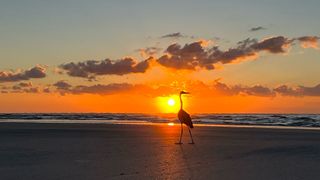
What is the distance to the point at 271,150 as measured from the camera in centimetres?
1783

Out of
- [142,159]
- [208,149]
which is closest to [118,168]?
[142,159]

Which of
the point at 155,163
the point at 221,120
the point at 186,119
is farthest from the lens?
the point at 221,120

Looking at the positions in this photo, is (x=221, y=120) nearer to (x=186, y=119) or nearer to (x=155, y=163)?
(x=186, y=119)

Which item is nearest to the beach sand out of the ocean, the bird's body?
the bird's body

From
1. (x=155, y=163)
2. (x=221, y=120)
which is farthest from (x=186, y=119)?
(x=221, y=120)

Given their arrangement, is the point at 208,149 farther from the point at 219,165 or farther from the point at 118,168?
the point at 118,168

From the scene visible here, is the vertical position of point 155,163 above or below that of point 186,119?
below

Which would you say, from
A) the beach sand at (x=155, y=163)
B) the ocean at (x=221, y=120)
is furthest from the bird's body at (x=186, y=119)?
the ocean at (x=221, y=120)

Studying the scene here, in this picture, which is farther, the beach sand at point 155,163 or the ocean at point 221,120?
the ocean at point 221,120

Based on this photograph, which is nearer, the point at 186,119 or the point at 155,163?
the point at 155,163

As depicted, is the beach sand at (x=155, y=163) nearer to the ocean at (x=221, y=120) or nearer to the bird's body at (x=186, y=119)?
the bird's body at (x=186, y=119)

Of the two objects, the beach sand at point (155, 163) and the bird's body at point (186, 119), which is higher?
the bird's body at point (186, 119)

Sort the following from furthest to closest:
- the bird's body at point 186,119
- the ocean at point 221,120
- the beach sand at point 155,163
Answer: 1. the ocean at point 221,120
2. the bird's body at point 186,119
3. the beach sand at point 155,163

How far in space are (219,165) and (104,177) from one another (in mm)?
3623
